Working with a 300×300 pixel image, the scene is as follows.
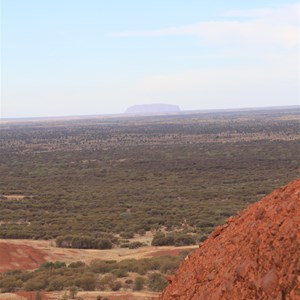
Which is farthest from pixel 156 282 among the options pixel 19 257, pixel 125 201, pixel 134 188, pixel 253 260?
pixel 134 188

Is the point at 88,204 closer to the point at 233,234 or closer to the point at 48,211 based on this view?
the point at 48,211

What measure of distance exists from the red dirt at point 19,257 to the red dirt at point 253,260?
477 inches

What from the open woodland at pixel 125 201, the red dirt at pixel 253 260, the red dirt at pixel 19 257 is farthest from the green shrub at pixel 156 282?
the red dirt at pixel 253 260

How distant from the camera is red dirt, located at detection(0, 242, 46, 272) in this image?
1895 cm

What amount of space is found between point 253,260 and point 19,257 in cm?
1579

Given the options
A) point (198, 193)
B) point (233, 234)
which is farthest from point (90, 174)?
point (233, 234)

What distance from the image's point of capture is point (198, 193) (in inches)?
1560

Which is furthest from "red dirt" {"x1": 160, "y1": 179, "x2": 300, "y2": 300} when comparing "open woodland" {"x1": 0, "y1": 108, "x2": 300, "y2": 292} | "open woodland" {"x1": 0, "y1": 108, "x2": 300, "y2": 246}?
"open woodland" {"x1": 0, "y1": 108, "x2": 300, "y2": 246}

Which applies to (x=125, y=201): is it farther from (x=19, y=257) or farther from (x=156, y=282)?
(x=156, y=282)

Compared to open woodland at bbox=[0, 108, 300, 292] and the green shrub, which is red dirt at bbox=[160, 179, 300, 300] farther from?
open woodland at bbox=[0, 108, 300, 292]

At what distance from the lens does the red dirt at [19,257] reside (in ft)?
62.2

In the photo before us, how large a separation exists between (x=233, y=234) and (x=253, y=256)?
3.95 ft

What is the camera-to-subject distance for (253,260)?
6.54m

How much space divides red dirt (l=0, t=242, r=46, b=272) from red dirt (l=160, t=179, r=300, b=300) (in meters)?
12.1
